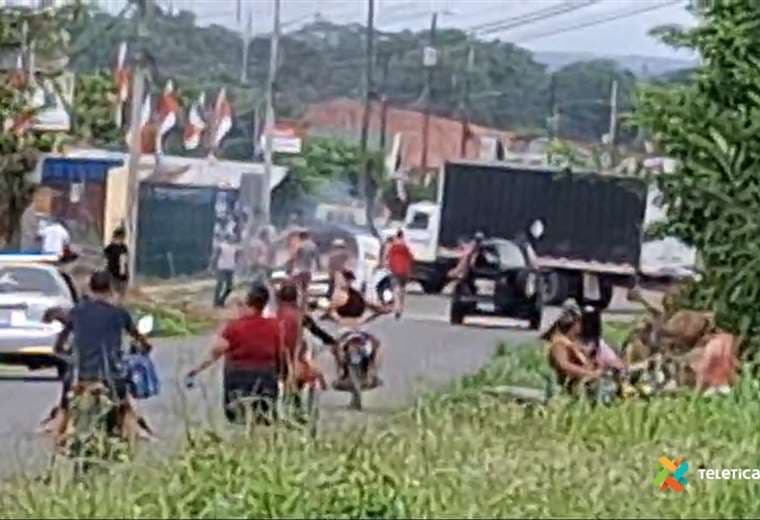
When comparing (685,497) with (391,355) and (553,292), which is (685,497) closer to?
(391,355)

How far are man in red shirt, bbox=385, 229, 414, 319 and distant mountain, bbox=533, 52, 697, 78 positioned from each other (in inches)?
66.4

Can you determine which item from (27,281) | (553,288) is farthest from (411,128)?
(27,281)

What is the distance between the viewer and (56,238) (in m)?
17.1

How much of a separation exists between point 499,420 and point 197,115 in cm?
530

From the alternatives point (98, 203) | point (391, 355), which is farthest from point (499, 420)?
point (98, 203)

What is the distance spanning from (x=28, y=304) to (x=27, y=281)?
0.64ft

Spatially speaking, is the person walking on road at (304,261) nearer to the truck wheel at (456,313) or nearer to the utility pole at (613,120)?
the truck wheel at (456,313)

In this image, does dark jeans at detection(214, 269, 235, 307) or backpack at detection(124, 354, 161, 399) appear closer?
backpack at detection(124, 354, 161, 399)

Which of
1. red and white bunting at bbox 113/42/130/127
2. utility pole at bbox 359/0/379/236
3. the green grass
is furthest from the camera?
red and white bunting at bbox 113/42/130/127

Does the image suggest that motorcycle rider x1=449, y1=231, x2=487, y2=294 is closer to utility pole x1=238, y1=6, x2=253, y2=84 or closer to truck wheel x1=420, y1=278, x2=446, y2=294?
truck wheel x1=420, y1=278, x2=446, y2=294

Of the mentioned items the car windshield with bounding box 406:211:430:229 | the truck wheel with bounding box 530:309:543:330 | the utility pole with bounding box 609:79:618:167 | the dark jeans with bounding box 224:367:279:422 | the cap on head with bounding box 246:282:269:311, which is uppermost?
the utility pole with bounding box 609:79:618:167

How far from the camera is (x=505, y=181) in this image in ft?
55.2

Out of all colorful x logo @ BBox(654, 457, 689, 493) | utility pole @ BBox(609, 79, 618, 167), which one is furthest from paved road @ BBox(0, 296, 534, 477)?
colorful x logo @ BBox(654, 457, 689, 493)

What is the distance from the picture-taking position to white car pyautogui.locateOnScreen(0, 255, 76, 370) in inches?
642
